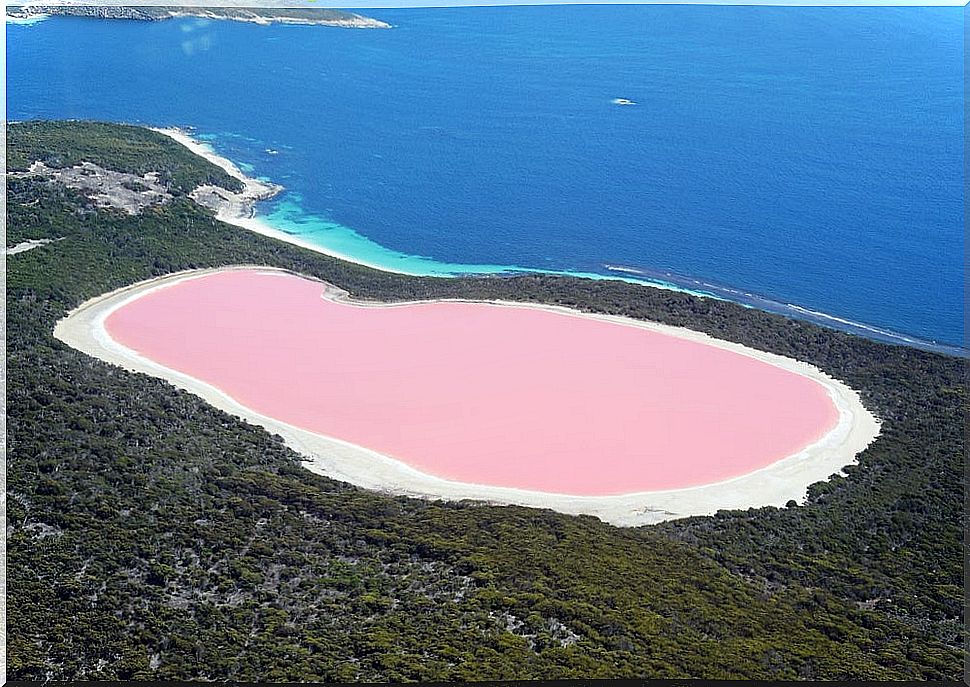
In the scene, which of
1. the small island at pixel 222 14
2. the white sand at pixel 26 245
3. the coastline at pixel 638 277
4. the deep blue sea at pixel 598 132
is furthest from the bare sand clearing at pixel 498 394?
the small island at pixel 222 14

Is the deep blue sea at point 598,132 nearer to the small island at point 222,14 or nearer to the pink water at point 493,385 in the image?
the small island at point 222,14

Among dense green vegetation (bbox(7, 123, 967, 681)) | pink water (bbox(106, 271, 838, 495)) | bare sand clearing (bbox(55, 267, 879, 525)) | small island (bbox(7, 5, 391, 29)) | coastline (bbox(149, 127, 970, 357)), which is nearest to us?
dense green vegetation (bbox(7, 123, 967, 681))

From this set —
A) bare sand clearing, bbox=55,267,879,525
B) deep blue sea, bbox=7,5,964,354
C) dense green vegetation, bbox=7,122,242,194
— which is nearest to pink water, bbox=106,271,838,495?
bare sand clearing, bbox=55,267,879,525

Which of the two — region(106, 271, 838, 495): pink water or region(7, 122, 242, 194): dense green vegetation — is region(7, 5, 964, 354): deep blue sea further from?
region(106, 271, 838, 495): pink water

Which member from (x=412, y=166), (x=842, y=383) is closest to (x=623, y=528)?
(x=842, y=383)

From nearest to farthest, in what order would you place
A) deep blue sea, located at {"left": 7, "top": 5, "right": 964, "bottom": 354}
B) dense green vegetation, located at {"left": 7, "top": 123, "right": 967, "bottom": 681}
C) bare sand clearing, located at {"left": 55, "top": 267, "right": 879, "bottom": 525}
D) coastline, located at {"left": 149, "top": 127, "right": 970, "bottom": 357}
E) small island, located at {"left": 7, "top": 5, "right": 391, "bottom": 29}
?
dense green vegetation, located at {"left": 7, "top": 123, "right": 967, "bottom": 681} < bare sand clearing, located at {"left": 55, "top": 267, "right": 879, "bottom": 525} < coastline, located at {"left": 149, "top": 127, "right": 970, "bottom": 357} < deep blue sea, located at {"left": 7, "top": 5, "right": 964, "bottom": 354} < small island, located at {"left": 7, "top": 5, "right": 391, "bottom": 29}

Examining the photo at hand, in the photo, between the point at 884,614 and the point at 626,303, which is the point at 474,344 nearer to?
the point at 626,303
